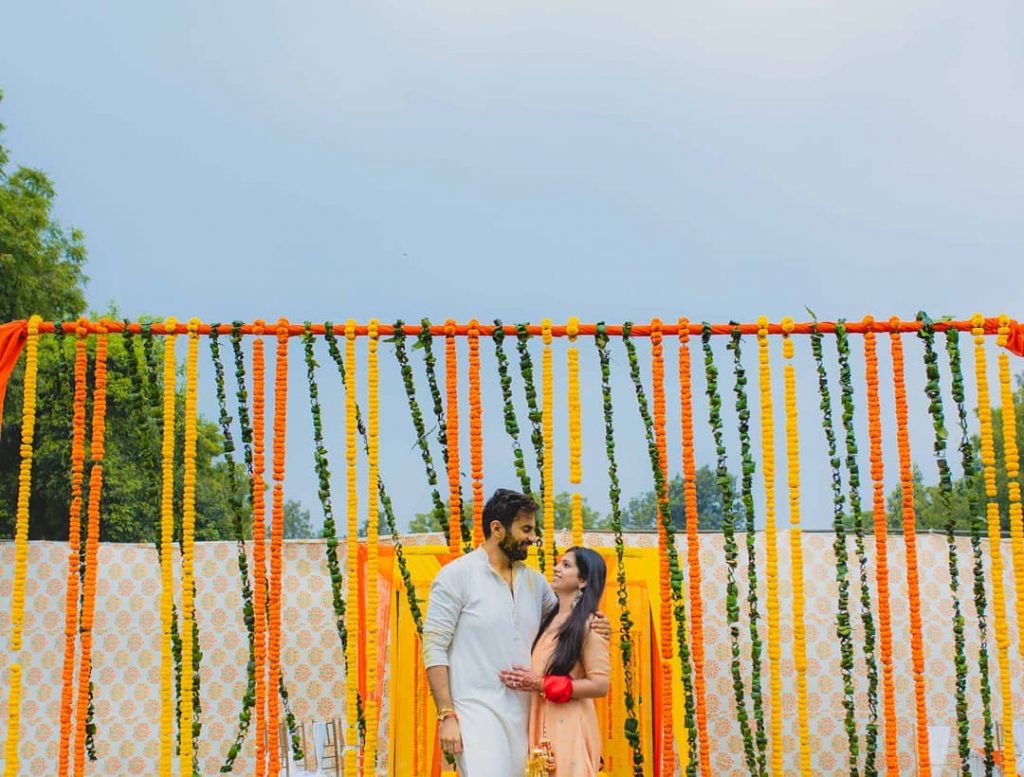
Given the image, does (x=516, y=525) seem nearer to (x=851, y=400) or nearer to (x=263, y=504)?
(x=263, y=504)

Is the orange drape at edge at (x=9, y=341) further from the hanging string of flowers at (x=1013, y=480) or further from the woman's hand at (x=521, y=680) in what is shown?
the hanging string of flowers at (x=1013, y=480)

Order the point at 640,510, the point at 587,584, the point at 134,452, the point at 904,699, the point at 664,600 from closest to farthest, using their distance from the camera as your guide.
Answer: the point at 587,584 → the point at 664,600 → the point at 904,699 → the point at 134,452 → the point at 640,510

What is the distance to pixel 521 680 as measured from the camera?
3.82 meters

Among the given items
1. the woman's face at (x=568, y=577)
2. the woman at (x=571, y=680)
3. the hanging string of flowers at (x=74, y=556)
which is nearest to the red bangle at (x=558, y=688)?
the woman at (x=571, y=680)

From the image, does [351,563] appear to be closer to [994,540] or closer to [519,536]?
[519,536]

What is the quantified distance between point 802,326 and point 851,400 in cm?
38

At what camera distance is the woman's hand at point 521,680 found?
382 centimetres

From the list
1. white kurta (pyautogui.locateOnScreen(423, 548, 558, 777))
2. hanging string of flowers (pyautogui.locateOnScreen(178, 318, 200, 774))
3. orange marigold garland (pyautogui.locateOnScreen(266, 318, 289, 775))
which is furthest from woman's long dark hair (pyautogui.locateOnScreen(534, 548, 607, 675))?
hanging string of flowers (pyautogui.locateOnScreen(178, 318, 200, 774))

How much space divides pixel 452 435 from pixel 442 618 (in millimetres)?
1130

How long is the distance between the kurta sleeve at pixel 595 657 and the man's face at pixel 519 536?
1.18ft

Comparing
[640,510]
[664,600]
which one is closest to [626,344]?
[664,600]

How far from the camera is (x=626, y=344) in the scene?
478 cm

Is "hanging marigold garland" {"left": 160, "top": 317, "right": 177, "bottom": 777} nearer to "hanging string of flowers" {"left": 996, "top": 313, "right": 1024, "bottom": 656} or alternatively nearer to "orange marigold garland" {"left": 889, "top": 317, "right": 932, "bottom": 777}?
"orange marigold garland" {"left": 889, "top": 317, "right": 932, "bottom": 777}

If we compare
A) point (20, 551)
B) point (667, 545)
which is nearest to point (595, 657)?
point (667, 545)
